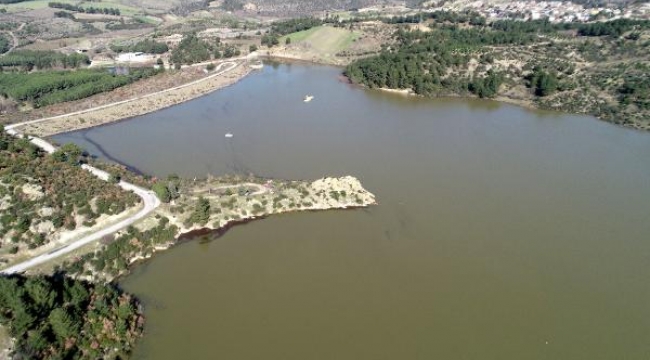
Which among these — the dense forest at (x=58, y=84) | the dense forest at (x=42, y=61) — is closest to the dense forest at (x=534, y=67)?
the dense forest at (x=58, y=84)

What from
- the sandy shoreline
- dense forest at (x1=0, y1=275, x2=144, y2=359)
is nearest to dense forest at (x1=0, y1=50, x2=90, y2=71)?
the sandy shoreline

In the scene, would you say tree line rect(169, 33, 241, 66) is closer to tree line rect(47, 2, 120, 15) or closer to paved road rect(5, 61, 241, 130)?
paved road rect(5, 61, 241, 130)

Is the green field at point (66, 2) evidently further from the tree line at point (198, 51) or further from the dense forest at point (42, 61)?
the dense forest at point (42, 61)

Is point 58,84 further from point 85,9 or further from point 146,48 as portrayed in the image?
point 85,9

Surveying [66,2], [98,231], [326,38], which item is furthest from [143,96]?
[66,2]

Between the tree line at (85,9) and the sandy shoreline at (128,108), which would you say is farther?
the tree line at (85,9)

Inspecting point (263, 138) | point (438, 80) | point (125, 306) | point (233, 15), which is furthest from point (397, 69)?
point (233, 15)

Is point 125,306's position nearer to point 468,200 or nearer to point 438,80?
point 468,200
